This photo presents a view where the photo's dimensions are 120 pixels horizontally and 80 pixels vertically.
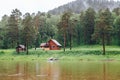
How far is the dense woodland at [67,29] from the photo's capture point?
273 feet

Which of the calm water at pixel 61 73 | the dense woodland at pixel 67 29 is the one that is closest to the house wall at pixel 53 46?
the dense woodland at pixel 67 29

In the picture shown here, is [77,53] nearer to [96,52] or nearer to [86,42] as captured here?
[96,52]

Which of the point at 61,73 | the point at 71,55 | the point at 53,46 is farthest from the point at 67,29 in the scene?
the point at 61,73

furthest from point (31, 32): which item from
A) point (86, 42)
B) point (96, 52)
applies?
point (86, 42)

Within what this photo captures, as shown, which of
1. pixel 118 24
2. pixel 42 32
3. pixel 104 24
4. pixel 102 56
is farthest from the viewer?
pixel 42 32

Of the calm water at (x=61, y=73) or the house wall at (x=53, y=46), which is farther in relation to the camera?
the house wall at (x=53, y=46)

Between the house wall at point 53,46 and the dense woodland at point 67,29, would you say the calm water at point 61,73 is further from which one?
the house wall at point 53,46

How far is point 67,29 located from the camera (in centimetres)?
9412

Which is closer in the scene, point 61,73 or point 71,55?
point 61,73

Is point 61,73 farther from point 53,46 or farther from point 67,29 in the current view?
point 53,46

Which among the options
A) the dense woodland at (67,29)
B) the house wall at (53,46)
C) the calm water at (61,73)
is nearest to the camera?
the calm water at (61,73)

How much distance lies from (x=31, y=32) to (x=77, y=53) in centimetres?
1629

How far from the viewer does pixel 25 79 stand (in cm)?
3098

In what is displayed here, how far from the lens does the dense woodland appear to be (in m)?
83.2
